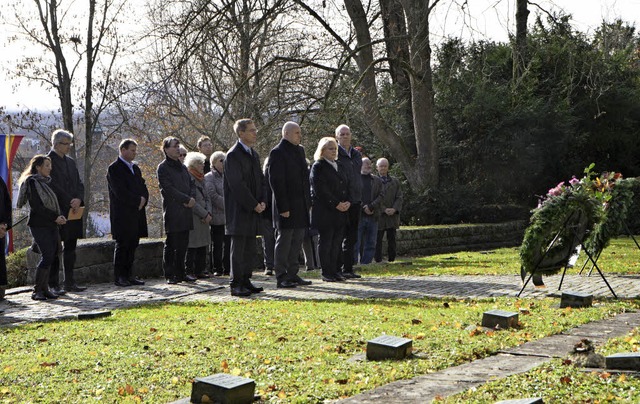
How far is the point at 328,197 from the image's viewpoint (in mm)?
11492

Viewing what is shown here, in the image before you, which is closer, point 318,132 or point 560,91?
point 318,132

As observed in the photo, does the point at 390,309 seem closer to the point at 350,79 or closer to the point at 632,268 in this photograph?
the point at 632,268

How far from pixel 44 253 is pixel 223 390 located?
22.4 ft

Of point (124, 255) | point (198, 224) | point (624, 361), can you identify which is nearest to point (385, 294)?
point (198, 224)

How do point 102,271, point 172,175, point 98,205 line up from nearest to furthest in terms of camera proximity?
1. point 172,175
2. point 102,271
3. point 98,205

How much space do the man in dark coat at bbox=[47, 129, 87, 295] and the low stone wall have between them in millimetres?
1044

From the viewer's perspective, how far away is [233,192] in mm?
10180

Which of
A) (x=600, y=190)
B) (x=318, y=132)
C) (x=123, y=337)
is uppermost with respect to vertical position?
(x=318, y=132)

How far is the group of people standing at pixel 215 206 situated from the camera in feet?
33.9

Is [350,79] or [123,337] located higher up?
[350,79]

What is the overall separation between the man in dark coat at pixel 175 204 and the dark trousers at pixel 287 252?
1817 mm

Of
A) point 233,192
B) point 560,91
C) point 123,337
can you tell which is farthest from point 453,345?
point 560,91

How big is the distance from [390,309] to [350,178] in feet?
13.2

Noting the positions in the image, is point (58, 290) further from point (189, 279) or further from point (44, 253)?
point (189, 279)
